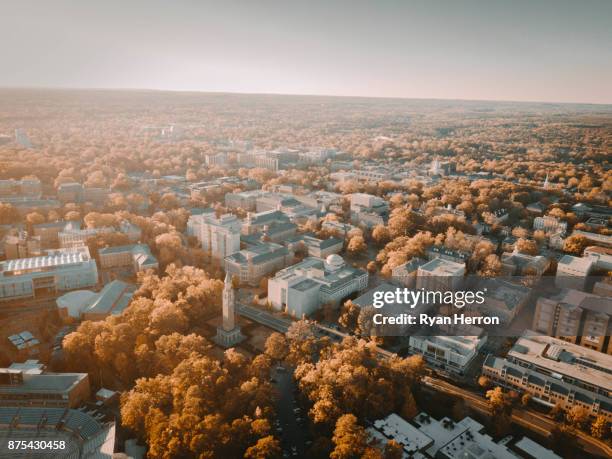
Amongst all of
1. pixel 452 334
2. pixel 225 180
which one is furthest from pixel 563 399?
pixel 225 180

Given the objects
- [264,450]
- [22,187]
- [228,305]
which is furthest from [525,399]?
[22,187]

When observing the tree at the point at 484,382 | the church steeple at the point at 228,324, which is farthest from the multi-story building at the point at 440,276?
the church steeple at the point at 228,324

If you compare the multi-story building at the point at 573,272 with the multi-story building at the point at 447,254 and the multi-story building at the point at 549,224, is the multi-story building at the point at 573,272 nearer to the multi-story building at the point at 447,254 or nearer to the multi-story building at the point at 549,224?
the multi-story building at the point at 447,254

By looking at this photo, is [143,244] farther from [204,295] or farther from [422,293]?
[422,293]

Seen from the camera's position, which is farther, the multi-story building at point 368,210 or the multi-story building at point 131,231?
the multi-story building at point 368,210

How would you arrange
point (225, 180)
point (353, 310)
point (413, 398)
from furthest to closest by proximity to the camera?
point (225, 180) < point (353, 310) < point (413, 398)

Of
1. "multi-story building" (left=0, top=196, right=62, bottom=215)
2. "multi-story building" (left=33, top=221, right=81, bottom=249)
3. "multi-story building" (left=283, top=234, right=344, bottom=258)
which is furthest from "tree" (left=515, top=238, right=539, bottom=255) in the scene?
"multi-story building" (left=0, top=196, right=62, bottom=215)

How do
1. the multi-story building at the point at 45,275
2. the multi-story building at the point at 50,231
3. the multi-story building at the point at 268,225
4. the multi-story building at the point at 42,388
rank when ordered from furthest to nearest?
the multi-story building at the point at 268,225
the multi-story building at the point at 50,231
the multi-story building at the point at 45,275
the multi-story building at the point at 42,388
